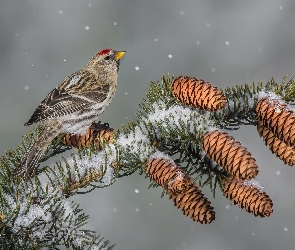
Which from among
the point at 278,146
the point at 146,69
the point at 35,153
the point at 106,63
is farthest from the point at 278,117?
the point at 146,69

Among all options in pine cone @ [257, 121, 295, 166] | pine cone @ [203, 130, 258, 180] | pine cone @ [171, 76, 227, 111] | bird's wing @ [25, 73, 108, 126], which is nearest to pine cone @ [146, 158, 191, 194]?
pine cone @ [203, 130, 258, 180]

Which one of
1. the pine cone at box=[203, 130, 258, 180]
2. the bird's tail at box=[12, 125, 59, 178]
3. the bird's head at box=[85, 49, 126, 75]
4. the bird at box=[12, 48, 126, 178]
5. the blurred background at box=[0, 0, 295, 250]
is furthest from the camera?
the blurred background at box=[0, 0, 295, 250]

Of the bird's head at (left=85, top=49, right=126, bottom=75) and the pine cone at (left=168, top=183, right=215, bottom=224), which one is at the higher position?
the bird's head at (left=85, top=49, right=126, bottom=75)

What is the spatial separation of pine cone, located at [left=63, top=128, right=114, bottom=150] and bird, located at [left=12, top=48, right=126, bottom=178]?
23 mm

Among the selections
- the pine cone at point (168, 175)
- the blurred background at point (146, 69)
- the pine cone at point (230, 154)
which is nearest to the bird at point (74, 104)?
the pine cone at point (168, 175)

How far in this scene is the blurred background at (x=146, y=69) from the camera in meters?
6.49

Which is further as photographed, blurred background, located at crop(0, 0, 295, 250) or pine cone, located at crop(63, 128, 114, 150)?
blurred background, located at crop(0, 0, 295, 250)

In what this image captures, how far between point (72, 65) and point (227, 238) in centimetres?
290

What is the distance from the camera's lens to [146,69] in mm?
6863

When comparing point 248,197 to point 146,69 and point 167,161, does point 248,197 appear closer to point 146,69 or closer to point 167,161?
point 167,161

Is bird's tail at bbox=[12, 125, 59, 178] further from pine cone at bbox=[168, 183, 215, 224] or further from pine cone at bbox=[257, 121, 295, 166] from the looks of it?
pine cone at bbox=[257, 121, 295, 166]

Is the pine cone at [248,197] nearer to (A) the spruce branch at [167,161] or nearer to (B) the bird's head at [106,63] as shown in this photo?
(A) the spruce branch at [167,161]

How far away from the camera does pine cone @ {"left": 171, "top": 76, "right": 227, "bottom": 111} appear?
5.26 ft

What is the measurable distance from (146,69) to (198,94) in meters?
5.27
